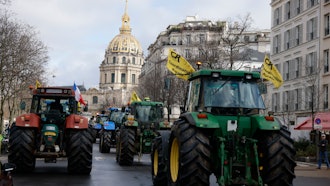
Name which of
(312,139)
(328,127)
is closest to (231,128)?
(328,127)

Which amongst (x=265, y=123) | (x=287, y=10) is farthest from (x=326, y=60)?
(x=265, y=123)

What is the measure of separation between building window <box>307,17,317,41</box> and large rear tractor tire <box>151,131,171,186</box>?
3348cm

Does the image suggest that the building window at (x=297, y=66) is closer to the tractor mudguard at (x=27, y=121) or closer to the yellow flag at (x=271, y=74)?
the yellow flag at (x=271, y=74)

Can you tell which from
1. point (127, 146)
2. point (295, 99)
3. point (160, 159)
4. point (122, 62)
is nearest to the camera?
point (160, 159)

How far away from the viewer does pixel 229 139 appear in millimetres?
10578

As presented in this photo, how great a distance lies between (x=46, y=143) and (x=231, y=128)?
7290 mm

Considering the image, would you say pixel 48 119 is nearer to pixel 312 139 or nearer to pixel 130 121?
pixel 130 121

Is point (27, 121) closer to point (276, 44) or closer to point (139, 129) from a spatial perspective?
point (139, 129)

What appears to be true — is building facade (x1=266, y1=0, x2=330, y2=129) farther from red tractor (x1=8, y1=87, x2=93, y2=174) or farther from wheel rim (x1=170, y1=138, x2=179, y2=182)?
wheel rim (x1=170, y1=138, x2=179, y2=182)

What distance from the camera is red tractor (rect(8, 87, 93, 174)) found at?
15695 mm

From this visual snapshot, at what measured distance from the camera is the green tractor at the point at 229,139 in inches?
398

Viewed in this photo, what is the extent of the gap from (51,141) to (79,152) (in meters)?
0.95

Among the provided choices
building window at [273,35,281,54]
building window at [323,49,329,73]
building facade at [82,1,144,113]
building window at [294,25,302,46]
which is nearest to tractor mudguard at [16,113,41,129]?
building window at [323,49,329,73]

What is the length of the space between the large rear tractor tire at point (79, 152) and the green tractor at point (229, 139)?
4.81 metres
